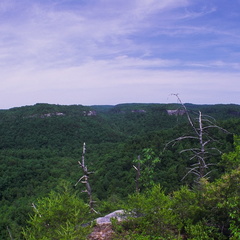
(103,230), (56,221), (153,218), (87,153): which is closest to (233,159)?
(153,218)

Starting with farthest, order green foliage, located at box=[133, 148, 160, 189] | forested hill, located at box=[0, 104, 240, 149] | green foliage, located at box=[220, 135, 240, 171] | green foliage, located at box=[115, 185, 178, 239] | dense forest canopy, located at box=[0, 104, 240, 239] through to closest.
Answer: forested hill, located at box=[0, 104, 240, 149] < dense forest canopy, located at box=[0, 104, 240, 239] < green foliage, located at box=[133, 148, 160, 189] < green foliage, located at box=[220, 135, 240, 171] < green foliage, located at box=[115, 185, 178, 239]

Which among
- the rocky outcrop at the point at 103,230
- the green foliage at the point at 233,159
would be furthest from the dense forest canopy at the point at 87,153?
the rocky outcrop at the point at 103,230

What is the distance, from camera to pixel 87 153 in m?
76.1

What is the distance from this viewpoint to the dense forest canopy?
31.1 meters

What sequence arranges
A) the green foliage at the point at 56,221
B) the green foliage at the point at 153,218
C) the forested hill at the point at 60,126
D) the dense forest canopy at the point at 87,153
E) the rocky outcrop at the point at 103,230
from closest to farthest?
the green foliage at the point at 56,221
the green foliage at the point at 153,218
the rocky outcrop at the point at 103,230
the dense forest canopy at the point at 87,153
the forested hill at the point at 60,126

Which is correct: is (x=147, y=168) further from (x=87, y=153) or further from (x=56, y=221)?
(x=87, y=153)

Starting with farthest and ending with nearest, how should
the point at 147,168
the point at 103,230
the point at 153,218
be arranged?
the point at 147,168, the point at 103,230, the point at 153,218

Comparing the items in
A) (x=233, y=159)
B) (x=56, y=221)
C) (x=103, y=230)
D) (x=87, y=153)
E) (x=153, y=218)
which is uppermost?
(x=233, y=159)

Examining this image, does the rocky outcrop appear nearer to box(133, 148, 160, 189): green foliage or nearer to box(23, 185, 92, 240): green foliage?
box(23, 185, 92, 240): green foliage

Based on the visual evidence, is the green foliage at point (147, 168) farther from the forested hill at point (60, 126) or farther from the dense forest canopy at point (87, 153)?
the forested hill at point (60, 126)

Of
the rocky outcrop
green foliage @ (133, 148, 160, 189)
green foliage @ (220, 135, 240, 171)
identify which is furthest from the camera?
green foliage @ (133, 148, 160, 189)

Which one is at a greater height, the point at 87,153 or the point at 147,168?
the point at 147,168

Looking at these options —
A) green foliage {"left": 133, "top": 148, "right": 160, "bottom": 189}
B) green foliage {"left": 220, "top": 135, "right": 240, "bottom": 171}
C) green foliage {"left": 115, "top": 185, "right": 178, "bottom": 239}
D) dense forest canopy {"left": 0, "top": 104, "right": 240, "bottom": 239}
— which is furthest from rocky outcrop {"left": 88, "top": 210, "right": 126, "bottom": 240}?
green foliage {"left": 220, "top": 135, "right": 240, "bottom": 171}

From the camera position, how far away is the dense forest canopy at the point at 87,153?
31.1m
